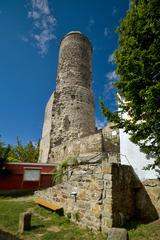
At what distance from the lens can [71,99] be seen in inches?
724

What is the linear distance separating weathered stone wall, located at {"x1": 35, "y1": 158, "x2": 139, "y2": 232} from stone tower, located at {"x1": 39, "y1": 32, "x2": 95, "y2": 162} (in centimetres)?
1036

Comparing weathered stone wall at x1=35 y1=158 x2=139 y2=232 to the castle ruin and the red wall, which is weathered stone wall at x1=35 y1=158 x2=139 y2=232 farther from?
the red wall

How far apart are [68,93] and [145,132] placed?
13.4 m

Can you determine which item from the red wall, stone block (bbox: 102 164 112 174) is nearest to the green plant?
stone block (bbox: 102 164 112 174)

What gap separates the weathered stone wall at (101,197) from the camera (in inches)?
229

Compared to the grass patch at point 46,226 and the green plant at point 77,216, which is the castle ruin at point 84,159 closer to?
the green plant at point 77,216

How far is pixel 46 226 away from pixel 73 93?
534 inches

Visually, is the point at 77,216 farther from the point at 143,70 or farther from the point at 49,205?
the point at 143,70

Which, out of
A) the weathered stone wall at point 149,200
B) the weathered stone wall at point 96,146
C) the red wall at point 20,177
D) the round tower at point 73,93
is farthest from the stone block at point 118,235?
the round tower at point 73,93

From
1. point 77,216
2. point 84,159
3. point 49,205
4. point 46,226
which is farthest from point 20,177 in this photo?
point 77,216

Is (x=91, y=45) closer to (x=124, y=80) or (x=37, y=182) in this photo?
(x=37, y=182)

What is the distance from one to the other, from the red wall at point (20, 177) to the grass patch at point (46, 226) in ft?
17.4

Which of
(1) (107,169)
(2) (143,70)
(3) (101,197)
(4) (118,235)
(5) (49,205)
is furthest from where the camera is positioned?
(5) (49,205)

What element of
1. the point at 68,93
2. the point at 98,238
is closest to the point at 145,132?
the point at 98,238
